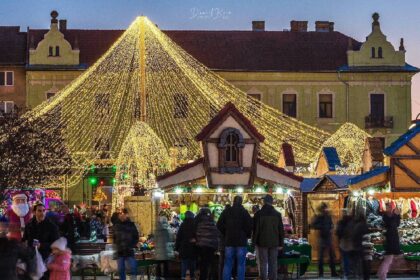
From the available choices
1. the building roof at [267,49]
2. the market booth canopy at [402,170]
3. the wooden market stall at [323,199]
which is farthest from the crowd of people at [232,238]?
the building roof at [267,49]

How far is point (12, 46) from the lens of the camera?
2731 inches

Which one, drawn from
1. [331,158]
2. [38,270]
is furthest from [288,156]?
[38,270]

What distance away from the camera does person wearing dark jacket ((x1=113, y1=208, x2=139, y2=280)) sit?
22172 millimetres

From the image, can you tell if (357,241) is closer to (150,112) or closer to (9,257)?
(9,257)

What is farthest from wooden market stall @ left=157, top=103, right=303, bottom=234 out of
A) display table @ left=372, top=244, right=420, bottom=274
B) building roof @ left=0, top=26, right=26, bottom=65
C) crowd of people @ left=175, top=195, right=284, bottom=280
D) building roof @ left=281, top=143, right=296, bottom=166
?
building roof @ left=0, top=26, right=26, bottom=65

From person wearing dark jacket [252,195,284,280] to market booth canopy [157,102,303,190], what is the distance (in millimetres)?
9048

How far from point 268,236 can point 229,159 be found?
375 inches

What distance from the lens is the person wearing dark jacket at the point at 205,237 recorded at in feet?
76.6

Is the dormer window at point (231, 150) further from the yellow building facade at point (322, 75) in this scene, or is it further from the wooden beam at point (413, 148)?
the yellow building facade at point (322, 75)

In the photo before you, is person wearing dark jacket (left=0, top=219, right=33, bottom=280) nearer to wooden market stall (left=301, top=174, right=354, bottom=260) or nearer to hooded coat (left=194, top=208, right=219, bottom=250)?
hooded coat (left=194, top=208, right=219, bottom=250)

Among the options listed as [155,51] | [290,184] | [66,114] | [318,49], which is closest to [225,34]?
[318,49]

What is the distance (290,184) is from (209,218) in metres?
9.75

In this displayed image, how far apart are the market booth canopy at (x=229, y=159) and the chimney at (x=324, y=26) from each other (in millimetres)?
42209

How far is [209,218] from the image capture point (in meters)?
23.4
